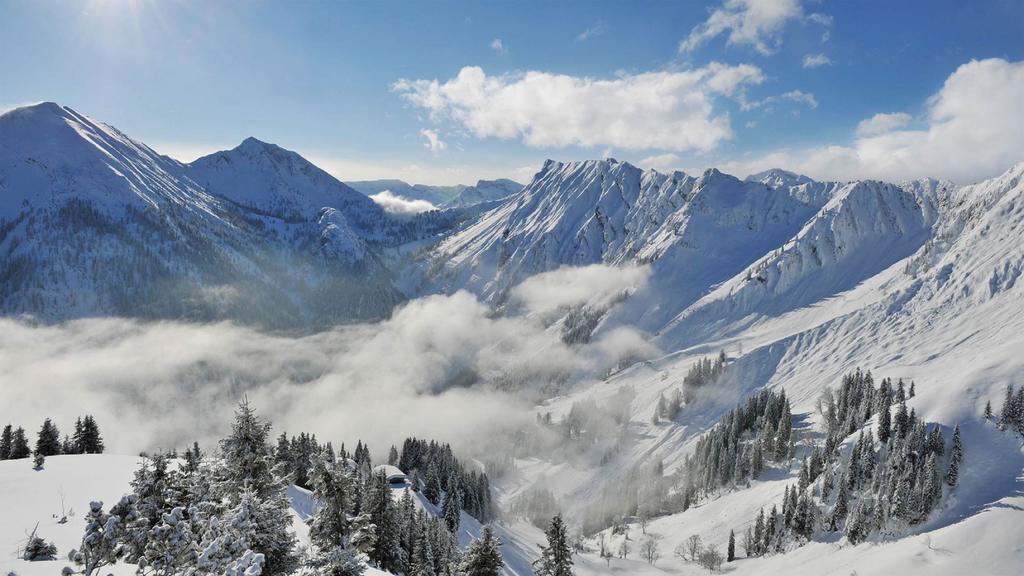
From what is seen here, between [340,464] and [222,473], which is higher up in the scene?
[222,473]

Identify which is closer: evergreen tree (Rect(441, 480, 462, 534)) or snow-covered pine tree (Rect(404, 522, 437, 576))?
snow-covered pine tree (Rect(404, 522, 437, 576))

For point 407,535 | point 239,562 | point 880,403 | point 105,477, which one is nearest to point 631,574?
point 407,535

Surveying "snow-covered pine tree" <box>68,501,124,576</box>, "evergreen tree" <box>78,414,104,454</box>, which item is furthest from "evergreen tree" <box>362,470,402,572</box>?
"evergreen tree" <box>78,414,104,454</box>

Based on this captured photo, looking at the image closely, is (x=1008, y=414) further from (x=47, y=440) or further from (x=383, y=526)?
(x=47, y=440)

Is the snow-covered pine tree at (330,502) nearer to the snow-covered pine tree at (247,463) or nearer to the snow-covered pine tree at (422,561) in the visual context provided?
the snow-covered pine tree at (247,463)

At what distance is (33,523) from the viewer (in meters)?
37.2

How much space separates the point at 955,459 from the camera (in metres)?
102

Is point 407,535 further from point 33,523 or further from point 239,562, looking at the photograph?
point 239,562

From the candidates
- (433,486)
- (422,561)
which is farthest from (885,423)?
(422,561)

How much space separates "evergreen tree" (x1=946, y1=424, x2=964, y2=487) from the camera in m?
99.4

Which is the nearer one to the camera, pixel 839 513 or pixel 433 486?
pixel 839 513

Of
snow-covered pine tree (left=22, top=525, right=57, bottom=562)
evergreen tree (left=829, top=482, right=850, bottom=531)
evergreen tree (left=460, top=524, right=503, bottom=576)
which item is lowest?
evergreen tree (left=829, top=482, right=850, bottom=531)

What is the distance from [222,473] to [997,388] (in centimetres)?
16850

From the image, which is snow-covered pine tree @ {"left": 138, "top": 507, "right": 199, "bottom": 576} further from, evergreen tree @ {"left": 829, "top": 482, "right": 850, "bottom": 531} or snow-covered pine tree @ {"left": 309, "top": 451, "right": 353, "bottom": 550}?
evergreen tree @ {"left": 829, "top": 482, "right": 850, "bottom": 531}
